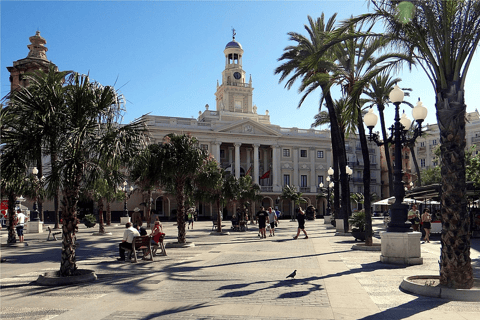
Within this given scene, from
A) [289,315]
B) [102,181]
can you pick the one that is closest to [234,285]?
[289,315]

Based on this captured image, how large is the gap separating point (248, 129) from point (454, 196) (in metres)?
59.8

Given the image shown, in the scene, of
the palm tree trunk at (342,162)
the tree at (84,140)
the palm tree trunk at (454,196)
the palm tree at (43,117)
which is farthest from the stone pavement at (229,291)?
the palm tree trunk at (342,162)

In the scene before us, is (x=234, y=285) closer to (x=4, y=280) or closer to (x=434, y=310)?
(x=434, y=310)

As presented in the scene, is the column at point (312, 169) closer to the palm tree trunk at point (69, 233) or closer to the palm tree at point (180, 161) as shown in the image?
the palm tree at point (180, 161)

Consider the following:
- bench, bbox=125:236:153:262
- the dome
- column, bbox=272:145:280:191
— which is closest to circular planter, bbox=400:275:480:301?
bench, bbox=125:236:153:262

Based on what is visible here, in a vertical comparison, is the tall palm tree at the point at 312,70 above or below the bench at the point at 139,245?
above

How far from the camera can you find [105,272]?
37.2 feet

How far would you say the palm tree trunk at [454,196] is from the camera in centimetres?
795

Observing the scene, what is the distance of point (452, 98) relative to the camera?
8359mm

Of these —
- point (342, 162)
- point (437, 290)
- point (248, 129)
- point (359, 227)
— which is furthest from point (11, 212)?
point (248, 129)

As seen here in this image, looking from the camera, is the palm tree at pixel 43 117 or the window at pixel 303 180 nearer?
the palm tree at pixel 43 117

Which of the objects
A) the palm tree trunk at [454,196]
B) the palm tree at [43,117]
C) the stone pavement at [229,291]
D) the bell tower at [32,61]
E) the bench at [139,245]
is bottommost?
the stone pavement at [229,291]

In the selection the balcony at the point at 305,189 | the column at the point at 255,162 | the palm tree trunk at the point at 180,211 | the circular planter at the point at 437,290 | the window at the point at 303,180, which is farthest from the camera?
the window at the point at 303,180

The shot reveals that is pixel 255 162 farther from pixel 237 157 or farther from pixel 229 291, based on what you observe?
pixel 229 291
